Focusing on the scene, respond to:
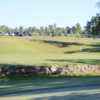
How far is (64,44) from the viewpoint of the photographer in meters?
79.9

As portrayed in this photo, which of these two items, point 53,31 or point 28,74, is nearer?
point 28,74

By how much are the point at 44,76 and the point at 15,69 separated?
2370 mm

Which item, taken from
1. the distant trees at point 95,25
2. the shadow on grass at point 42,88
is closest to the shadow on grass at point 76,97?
the shadow on grass at point 42,88

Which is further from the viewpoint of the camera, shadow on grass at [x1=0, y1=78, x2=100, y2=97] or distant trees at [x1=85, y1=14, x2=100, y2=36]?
distant trees at [x1=85, y1=14, x2=100, y2=36]

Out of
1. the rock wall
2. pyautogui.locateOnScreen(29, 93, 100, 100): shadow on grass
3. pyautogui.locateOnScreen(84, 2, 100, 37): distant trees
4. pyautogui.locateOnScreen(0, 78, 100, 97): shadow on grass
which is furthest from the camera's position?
pyautogui.locateOnScreen(84, 2, 100, 37): distant trees

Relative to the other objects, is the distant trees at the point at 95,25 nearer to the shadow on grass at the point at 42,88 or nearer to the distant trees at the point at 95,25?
the distant trees at the point at 95,25

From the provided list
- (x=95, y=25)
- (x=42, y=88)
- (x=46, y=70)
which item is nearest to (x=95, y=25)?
(x=95, y=25)

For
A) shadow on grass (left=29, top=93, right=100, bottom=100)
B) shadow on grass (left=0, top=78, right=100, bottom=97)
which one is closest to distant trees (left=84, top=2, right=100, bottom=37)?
shadow on grass (left=0, top=78, right=100, bottom=97)

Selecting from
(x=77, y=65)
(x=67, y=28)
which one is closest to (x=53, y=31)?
(x=67, y=28)

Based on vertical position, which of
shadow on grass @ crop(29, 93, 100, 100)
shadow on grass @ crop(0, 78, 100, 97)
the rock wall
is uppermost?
shadow on grass @ crop(29, 93, 100, 100)

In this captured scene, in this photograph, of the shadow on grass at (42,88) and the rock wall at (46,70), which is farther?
the rock wall at (46,70)

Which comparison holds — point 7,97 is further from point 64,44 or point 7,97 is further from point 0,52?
point 64,44

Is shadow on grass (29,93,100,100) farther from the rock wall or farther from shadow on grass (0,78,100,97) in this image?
the rock wall

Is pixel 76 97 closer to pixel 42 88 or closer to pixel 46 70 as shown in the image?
pixel 42 88
